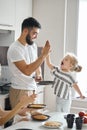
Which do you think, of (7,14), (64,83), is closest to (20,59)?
(64,83)

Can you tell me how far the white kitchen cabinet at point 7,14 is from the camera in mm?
3387

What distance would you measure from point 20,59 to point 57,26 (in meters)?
1.41

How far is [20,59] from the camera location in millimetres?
2830

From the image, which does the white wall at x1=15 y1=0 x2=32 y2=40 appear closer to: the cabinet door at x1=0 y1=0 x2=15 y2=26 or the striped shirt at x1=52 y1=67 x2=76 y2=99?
the cabinet door at x1=0 y1=0 x2=15 y2=26

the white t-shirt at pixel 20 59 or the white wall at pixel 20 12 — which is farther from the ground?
the white wall at pixel 20 12

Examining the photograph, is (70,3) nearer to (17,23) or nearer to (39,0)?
(39,0)

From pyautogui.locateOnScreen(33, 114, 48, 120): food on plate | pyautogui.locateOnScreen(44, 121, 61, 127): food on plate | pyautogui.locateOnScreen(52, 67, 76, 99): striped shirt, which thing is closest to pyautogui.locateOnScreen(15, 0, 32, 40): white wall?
pyautogui.locateOnScreen(52, 67, 76, 99): striped shirt

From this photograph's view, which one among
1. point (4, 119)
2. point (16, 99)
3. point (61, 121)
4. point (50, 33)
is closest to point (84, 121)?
point (61, 121)

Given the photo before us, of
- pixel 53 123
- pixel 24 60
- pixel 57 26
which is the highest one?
pixel 57 26

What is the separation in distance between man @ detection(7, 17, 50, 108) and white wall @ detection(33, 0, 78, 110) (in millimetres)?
1016

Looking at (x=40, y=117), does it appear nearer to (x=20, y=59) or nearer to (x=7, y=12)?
(x=20, y=59)

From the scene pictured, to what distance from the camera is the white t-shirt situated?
2863mm

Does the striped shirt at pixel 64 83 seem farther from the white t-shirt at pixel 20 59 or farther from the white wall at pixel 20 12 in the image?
the white wall at pixel 20 12

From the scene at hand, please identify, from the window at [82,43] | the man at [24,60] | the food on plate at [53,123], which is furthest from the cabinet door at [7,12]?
the food on plate at [53,123]
